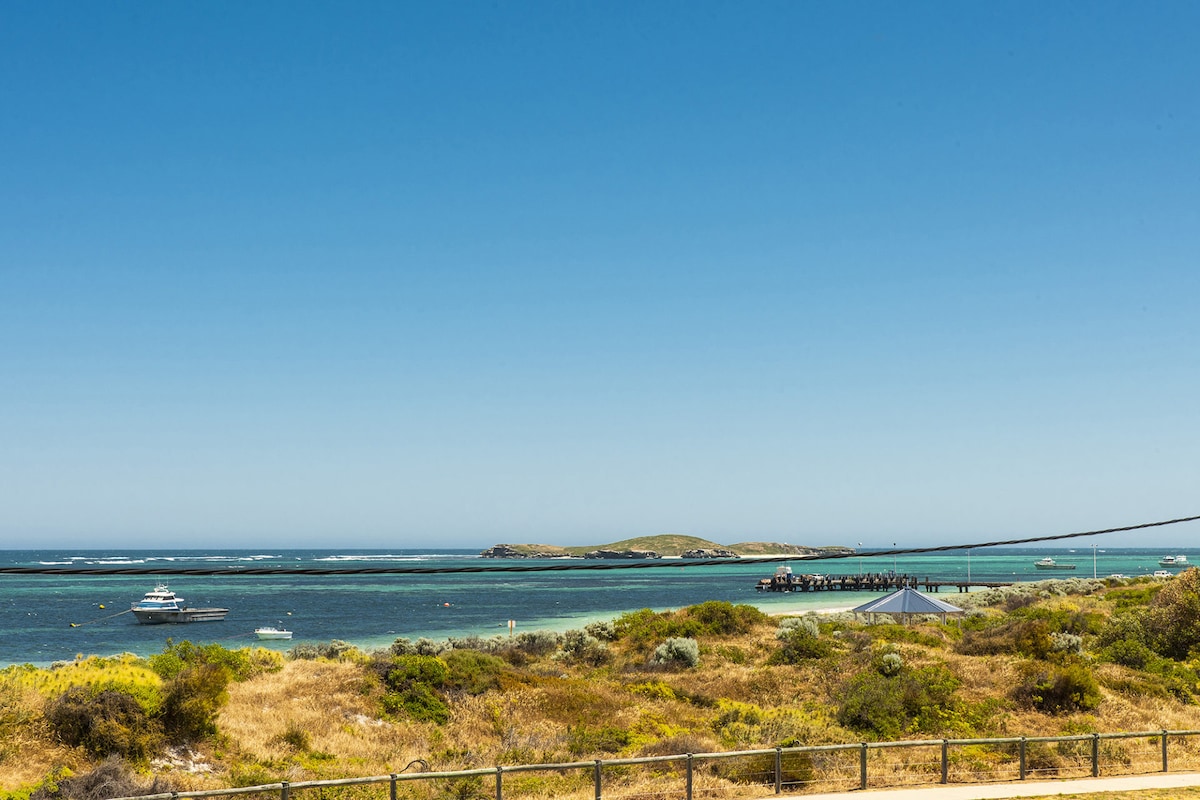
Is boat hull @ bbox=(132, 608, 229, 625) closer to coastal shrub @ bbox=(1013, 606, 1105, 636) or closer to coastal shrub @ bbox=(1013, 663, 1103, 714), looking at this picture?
coastal shrub @ bbox=(1013, 606, 1105, 636)

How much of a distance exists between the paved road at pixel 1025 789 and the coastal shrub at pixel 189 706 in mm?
13796

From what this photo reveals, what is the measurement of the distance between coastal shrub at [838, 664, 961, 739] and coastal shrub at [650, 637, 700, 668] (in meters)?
10.2

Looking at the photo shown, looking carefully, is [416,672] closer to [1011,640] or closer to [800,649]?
[800,649]

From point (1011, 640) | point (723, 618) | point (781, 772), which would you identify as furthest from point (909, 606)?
point (781, 772)

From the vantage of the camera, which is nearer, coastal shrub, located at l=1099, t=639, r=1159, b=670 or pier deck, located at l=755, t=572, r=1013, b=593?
coastal shrub, located at l=1099, t=639, r=1159, b=670

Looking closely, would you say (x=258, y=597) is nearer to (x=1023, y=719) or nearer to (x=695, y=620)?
(x=695, y=620)

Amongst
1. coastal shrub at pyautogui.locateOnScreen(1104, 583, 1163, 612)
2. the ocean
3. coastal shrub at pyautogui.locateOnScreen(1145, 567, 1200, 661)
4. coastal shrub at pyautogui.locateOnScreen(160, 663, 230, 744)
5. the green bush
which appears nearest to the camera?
coastal shrub at pyautogui.locateOnScreen(160, 663, 230, 744)

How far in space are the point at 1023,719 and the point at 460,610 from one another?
68.2 m

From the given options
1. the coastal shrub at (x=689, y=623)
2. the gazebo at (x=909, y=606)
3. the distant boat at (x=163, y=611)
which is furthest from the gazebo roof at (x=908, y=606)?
the distant boat at (x=163, y=611)

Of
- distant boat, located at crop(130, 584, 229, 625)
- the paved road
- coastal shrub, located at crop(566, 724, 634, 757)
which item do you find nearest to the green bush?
coastal shrub, located at crop(566, 724, 634, 757)

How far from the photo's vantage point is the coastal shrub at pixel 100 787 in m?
15.1

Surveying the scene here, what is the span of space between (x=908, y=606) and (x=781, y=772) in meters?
31.5

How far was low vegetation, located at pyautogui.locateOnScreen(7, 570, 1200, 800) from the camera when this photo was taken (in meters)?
19.8

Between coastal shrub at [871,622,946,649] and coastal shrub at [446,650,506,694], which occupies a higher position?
coastal shrub at [446,650,506,694]
